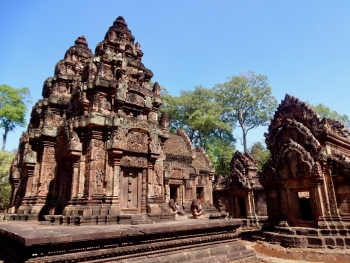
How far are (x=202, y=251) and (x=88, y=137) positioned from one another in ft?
17.4

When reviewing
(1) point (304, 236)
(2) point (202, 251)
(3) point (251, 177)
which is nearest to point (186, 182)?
(3) point (251, 177)

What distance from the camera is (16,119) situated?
27.2 m

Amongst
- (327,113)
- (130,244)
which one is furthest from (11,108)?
(327,113)

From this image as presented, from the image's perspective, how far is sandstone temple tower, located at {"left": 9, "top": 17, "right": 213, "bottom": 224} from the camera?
8.02m

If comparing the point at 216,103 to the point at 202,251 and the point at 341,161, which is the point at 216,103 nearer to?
the point at 341,161

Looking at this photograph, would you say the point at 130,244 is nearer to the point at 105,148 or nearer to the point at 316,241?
the point at 105,148

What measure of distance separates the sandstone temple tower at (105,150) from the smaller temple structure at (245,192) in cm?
1018

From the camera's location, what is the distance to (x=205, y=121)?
3162 cm

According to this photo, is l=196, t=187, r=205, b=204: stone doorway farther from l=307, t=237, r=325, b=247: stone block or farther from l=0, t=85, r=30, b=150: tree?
l=0, t=85, r=30, b=150: tree

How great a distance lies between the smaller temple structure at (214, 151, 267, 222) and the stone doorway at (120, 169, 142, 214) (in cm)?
1059

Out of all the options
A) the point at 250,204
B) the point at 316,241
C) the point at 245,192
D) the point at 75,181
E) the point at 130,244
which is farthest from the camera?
the point at 245,192

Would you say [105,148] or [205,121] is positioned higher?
[205,121]

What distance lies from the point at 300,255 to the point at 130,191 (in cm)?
669

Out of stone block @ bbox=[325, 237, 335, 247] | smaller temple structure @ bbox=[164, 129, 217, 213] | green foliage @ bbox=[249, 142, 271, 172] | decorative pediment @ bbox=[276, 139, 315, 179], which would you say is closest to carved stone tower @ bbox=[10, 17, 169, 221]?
decorative pediment @ bbox=[276, 139, 315, 179]
